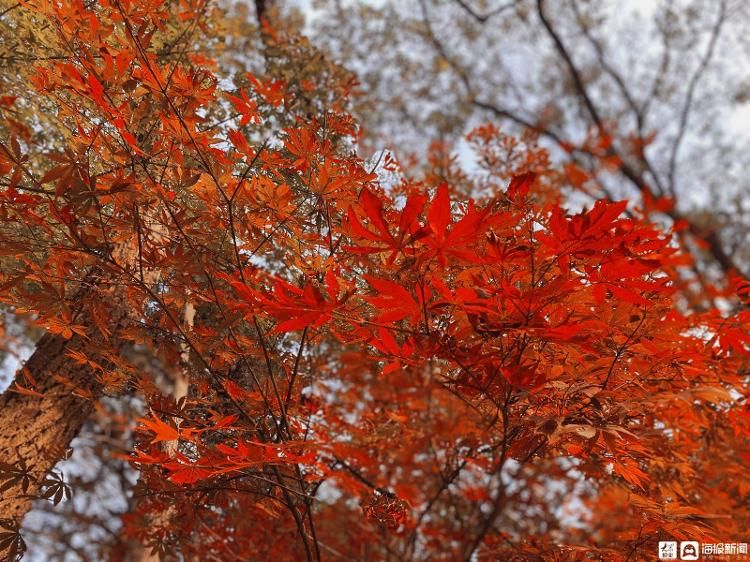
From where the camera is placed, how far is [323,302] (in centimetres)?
100

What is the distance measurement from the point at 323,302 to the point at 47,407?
1632 millimetres

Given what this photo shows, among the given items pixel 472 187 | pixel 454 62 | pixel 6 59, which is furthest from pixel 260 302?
pixel 454 62

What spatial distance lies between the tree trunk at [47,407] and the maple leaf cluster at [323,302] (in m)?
0.06

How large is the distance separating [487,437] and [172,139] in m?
1.43

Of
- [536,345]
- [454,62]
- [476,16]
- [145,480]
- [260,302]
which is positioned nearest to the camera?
[260,302]

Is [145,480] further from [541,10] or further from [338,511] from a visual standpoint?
[541,10]

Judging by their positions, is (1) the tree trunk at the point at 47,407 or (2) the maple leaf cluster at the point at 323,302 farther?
(1) the tree trunk at the point at 47,407

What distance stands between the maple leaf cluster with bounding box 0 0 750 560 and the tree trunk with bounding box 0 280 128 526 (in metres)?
0.06

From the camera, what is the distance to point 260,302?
1034 millimetres

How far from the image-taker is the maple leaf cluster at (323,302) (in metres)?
1.05

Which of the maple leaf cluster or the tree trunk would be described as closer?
the maple leaf cluster

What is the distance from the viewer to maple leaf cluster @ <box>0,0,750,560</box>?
105cm

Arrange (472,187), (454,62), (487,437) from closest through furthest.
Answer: (487,437), (472,187), (454,62)

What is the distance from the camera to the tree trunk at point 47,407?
1927 mm
